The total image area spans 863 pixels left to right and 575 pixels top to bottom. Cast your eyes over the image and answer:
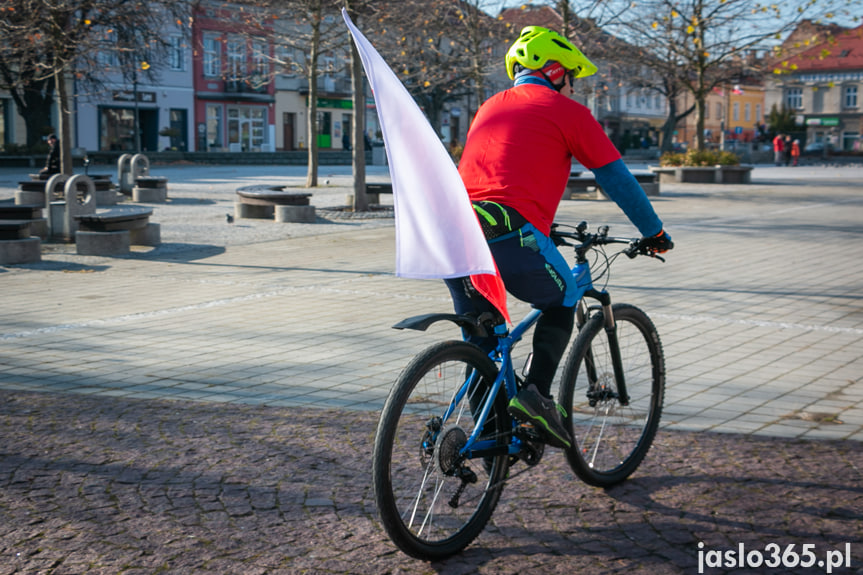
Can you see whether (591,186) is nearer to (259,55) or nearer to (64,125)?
(259,55)

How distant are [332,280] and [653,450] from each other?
19.8 feet

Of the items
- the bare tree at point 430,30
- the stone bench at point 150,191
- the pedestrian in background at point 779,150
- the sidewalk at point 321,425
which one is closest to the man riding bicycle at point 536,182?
the sidewalk at point 321,425

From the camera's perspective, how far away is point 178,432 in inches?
186

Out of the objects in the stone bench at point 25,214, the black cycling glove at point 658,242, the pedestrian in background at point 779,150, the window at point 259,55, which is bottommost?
the stone bench at point 25,214

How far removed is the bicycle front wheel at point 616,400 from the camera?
397cm

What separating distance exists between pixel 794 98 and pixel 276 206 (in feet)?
275

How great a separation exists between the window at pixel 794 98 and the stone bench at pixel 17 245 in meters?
88.6

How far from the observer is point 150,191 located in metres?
21.9

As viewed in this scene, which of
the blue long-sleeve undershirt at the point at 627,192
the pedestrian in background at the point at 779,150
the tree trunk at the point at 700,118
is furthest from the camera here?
the pedestrian in background at the point at 779,150

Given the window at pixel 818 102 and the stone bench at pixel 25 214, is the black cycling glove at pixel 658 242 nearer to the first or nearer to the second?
the stone bench at pixel 25 214

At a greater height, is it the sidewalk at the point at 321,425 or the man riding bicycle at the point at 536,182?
the man riding bicycle at the point at 536,182

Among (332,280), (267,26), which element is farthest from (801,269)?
(267,26)

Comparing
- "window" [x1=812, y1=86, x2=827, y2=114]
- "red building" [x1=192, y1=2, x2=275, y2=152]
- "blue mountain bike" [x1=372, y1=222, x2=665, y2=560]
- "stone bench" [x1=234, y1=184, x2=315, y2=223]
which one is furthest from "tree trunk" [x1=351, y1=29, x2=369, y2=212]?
"window" [x1=812, y1=86, x2=827, y2=114]

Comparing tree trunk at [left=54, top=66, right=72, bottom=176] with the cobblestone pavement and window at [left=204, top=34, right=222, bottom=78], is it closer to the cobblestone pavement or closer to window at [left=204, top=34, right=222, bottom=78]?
the cobblestone pavement
